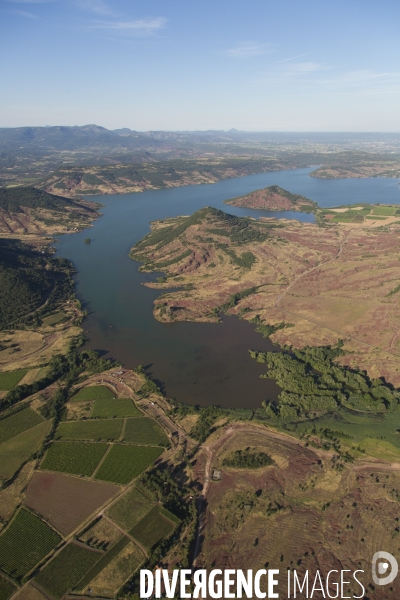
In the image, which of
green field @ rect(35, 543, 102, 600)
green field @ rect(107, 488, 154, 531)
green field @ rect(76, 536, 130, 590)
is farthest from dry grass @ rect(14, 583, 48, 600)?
green field @ rect(107, 488, 154, 531)

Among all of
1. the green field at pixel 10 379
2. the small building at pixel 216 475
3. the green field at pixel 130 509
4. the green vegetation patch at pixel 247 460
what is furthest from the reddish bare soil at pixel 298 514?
the green field at pixel 10 379

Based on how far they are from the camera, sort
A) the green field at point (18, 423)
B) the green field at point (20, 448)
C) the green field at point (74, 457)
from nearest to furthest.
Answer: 1. the green field at point (74, 457)
2. the green field at point (20, 448)
3. the green field at point (18, 423)

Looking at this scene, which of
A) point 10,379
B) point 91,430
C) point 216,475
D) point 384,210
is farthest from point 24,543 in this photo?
point 384,210

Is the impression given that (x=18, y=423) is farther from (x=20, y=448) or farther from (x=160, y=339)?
(x=160, y=339)

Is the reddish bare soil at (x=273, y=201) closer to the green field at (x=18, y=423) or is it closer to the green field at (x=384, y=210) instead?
A: the green field at (x=384, y=210)

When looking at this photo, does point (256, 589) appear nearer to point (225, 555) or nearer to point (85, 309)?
point (225, 555)

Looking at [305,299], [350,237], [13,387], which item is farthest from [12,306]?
[350,237]
